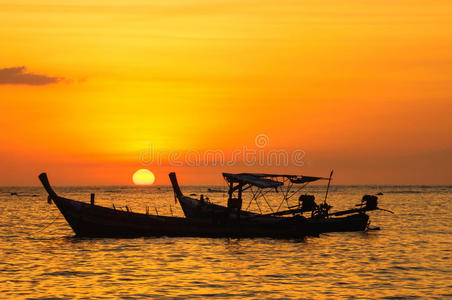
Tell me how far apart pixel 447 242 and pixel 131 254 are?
2271cm

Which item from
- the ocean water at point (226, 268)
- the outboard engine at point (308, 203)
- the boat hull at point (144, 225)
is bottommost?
the ocean water at point (226, 268)

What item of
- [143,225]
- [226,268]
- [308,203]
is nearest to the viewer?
[226,268]

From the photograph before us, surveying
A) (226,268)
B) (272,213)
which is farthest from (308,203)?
(226,268)

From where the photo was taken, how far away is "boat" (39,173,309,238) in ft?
137

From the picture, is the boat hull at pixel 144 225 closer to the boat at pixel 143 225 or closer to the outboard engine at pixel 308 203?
the boat at pixel 143 225

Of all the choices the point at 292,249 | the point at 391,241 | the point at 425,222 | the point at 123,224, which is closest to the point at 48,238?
the point at 123,224

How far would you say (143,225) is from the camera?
138 feet

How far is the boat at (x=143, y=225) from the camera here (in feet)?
137

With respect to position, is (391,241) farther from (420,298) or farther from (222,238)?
(420,298)

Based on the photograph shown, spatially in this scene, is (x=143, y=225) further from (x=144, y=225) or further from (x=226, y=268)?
(x=226, y=268)

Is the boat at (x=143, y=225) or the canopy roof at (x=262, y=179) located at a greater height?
the canopy roof at (x=262, y=179)

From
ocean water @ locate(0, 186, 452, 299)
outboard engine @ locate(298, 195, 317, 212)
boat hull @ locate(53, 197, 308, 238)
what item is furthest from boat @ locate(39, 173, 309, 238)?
outboard engine @ locate(298, 195, 317, 212)

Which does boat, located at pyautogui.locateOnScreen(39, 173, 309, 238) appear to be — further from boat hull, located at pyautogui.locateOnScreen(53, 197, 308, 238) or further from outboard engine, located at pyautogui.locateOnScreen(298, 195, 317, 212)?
outboard engine, located at pyautogui.locateOnScreen(298, 195, 317, 212)

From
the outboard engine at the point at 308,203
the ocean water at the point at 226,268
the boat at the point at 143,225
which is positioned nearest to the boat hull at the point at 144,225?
the boat at the point at 143,225
